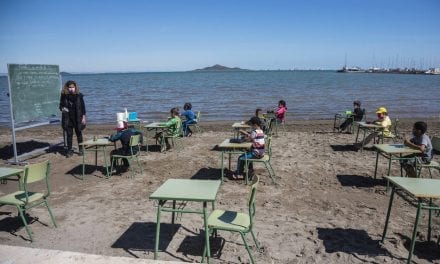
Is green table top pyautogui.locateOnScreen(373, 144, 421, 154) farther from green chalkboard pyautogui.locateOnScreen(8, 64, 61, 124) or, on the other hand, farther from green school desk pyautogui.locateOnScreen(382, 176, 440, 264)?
green chalkboard pyautogui.locateOnScreen(8, 64, 61, 124)

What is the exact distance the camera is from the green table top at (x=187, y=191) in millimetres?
3605

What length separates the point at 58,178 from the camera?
7430 millimetres

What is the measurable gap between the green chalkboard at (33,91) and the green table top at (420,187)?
848cm

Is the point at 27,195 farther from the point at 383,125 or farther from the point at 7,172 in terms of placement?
the point at 383,125

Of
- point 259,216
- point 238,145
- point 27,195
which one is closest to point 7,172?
point 27,195

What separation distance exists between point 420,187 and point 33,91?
9292mm

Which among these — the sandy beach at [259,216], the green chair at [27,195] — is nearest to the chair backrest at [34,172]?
the green chair at [27,195]

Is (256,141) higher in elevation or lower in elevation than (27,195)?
higher

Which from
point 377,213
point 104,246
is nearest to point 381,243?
point 377,213

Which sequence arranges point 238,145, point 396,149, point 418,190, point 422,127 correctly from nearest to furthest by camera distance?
point 418,190 → point 422,127 → point 396,149 → point 238,145

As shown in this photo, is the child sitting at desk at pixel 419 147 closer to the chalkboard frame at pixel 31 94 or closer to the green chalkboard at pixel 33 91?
the chalkboard frame at pixel 31 94

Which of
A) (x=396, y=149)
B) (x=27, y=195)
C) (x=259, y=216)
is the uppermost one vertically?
(x=396, y=149)

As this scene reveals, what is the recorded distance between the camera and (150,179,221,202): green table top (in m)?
3.61

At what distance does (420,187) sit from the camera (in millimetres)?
3838
